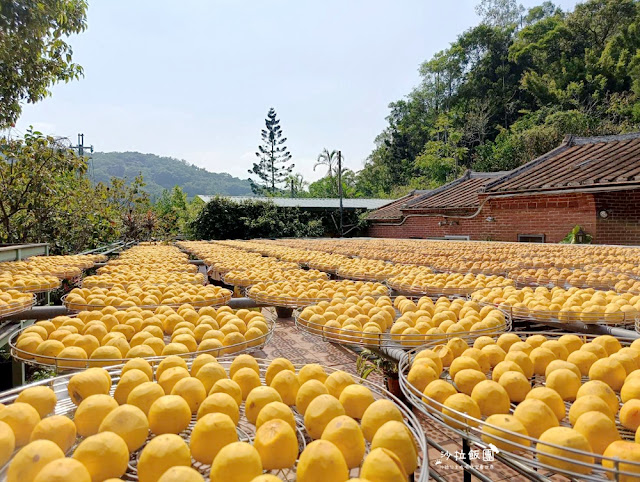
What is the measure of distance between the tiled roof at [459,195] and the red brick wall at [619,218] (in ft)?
13.8

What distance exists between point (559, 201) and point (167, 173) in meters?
104

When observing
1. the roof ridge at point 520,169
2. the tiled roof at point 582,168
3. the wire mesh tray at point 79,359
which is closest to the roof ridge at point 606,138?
the tiled roof at point 582,168

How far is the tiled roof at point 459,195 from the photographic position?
47.7 ft

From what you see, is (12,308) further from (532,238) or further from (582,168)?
(582,168)

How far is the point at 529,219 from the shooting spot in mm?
11320

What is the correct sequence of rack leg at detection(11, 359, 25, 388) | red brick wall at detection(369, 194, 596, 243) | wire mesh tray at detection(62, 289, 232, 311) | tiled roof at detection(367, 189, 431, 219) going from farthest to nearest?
tiled roof at detection(367, 189, 431, 219) → red brick wall at detection(369, 194, 596, 243) → rack leg at detection(11, 359, 25, 388) → wire mesh tray at detection(62, 289, 232, 311)

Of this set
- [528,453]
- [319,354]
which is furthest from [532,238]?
[528,453]

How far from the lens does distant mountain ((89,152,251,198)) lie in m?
94.5

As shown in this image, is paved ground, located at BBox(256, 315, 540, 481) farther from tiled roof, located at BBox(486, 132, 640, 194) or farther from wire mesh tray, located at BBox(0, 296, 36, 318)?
tiled roof, located at BBox(486, 132, 640, 194)

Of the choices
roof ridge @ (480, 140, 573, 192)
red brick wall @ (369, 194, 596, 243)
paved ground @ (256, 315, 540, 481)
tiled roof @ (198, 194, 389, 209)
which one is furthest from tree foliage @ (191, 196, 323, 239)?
paved ground @ (256, 315, 540, 481)

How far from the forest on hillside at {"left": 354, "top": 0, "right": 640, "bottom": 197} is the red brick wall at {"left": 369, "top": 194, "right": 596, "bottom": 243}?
1651cm

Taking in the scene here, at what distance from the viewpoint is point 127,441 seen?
47.5 inches

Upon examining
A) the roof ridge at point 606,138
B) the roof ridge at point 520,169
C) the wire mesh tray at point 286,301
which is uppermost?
the roof ridge at point 606,138

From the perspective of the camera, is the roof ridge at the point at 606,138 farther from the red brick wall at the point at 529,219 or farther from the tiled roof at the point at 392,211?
the tiled roof at the point at 392,211
